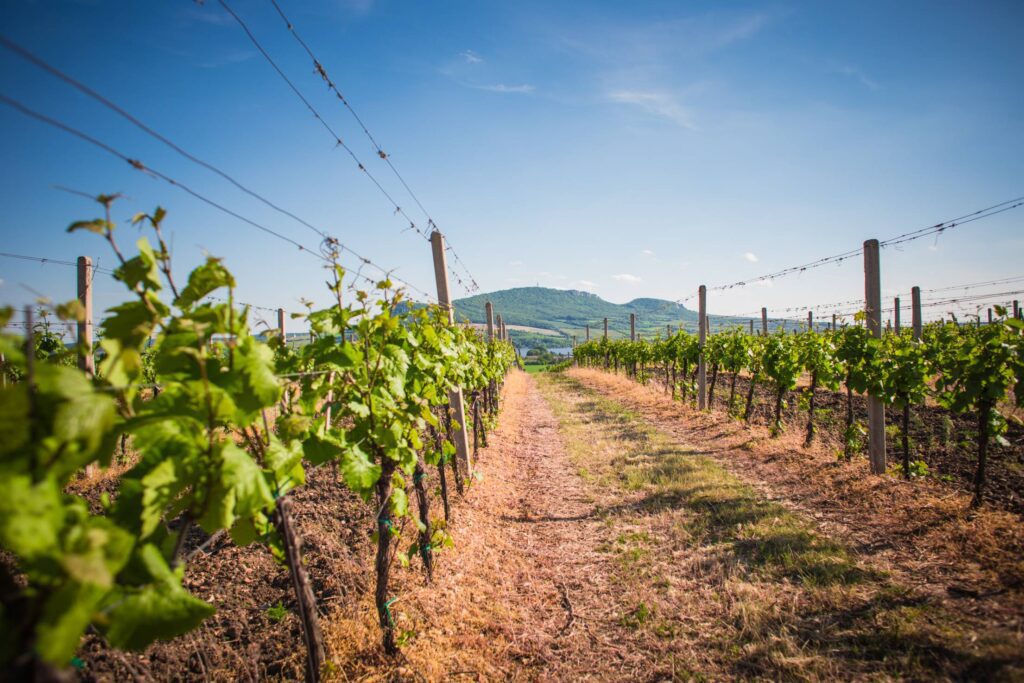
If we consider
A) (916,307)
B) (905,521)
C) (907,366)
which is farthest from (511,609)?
(916,307)

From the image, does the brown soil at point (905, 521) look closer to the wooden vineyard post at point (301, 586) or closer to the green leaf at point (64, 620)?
the wooden vineyard post at point (301, 586)

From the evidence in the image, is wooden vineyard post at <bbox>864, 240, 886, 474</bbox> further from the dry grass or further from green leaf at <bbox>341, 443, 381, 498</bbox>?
green leaf at <bbox>341, 443, 381, 498</bbox>

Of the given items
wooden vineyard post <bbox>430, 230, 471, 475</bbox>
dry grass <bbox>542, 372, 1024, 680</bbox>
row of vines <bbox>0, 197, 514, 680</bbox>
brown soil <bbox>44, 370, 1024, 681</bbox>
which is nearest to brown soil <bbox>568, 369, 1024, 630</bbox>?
brown soil <bbox>44, 370, 1024, 681</bbox>

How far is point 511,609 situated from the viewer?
159 inches

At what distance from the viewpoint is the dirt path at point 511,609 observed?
330 cm

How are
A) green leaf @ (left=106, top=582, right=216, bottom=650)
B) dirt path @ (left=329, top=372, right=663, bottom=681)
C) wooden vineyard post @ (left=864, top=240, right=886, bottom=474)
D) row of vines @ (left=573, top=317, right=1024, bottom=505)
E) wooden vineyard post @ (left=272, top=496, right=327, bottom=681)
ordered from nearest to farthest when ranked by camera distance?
green leaf @ (left=106, top=582, right=216, bottom=650)
wooden vineyard post @ (left=272, top=496, right=327, bottom=681)
dirt path @ (left=329, top=372, right=663, bottom=681)
row of vines @ (left=573, top=317, right=1024, bottom=505)
wooden vineyard post @ (left=864, top=240, right=886, bottom=474)

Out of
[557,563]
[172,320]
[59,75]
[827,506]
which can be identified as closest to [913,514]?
[827,506]

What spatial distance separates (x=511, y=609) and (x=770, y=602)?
90.8 inches

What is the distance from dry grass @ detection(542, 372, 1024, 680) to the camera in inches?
123

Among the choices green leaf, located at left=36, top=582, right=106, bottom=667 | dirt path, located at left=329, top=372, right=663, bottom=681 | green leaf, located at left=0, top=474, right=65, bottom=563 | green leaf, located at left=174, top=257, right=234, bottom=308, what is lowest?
dirt path, located at left=329, top=372, right=663, bottom=681

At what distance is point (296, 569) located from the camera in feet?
7.64

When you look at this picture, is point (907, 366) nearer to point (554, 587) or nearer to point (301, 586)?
point (554, 587)

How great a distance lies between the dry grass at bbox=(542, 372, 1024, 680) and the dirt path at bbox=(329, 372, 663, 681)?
0.34 metres

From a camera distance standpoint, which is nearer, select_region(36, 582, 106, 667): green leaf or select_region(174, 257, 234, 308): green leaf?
select_region(36, 582, 106, 667): green leaf
